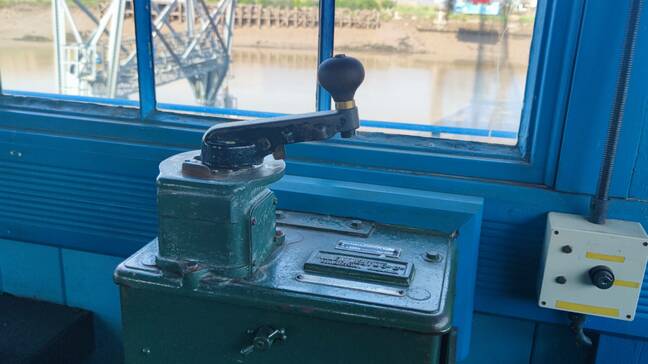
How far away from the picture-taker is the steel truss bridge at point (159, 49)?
1.76 m

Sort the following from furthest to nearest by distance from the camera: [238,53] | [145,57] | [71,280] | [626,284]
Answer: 1. [238,53]
2. [71,280]
3. [145,57]
4. [626,284]

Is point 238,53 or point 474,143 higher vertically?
point 238,53

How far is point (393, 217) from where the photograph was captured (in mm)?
1227

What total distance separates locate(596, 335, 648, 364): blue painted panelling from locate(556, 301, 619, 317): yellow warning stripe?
0.51 feet

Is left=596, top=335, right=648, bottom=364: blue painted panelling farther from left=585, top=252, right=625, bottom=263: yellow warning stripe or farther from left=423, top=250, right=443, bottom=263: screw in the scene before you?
left=423, top=250, right=443, bottom=263: screw

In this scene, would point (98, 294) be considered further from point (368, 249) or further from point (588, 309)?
point (588, 309)

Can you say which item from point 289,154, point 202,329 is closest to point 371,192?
point 289,154

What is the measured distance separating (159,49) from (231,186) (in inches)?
40.1

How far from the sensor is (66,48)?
239 cm

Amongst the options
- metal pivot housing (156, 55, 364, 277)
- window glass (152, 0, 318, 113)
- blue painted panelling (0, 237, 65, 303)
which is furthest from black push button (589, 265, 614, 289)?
blue painted panelling (0, 237, 65, 303)

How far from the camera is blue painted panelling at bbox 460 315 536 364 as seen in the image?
137 cm

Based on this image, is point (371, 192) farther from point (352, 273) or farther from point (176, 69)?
point (176, 69)

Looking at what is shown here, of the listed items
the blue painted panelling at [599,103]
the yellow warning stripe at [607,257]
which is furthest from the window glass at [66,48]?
the yellow warning stripe at [607,257]

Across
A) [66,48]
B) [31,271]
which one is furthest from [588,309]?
[66,48]
